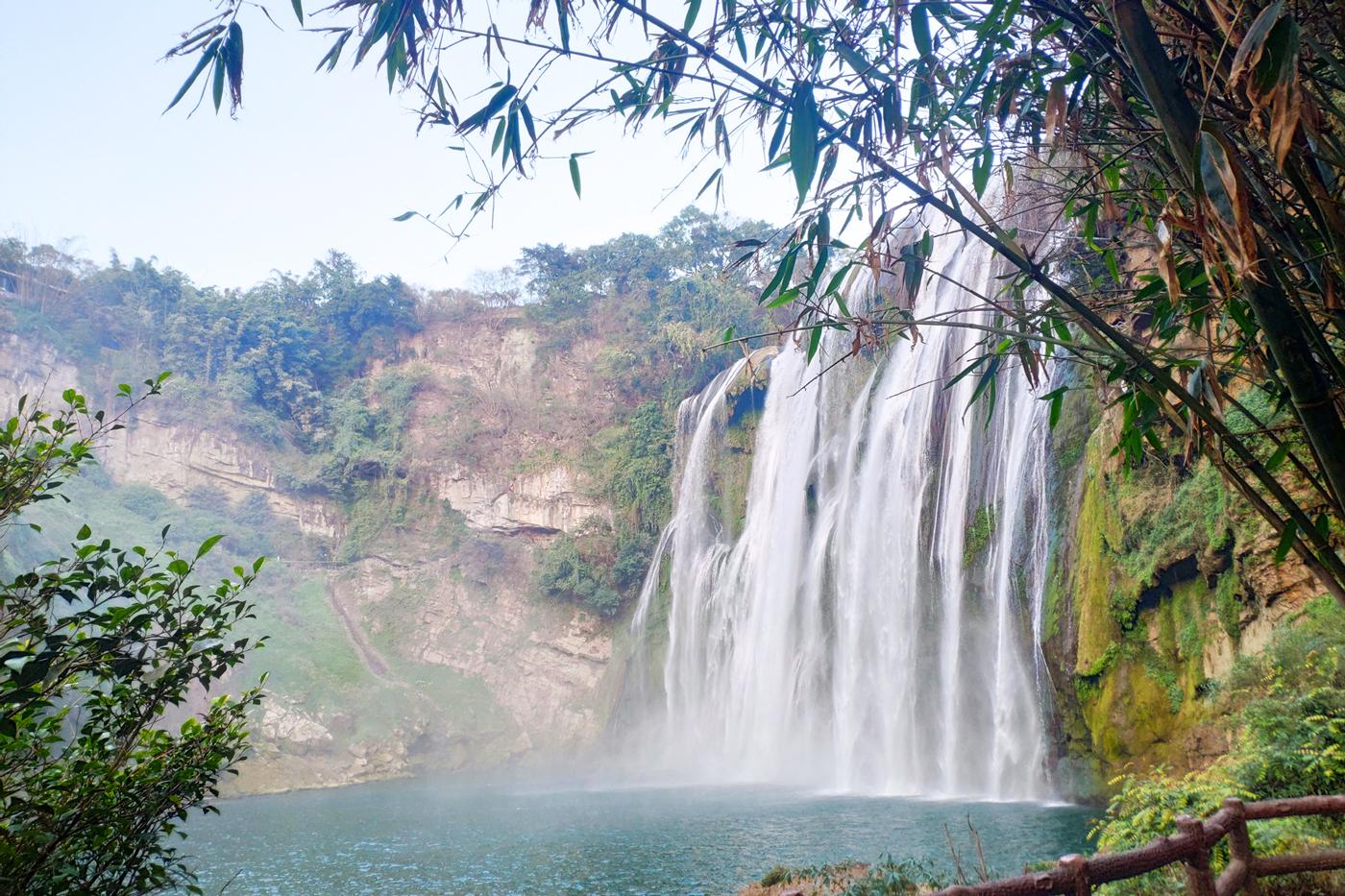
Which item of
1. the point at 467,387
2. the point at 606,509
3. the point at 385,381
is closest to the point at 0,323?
the point at 385,381

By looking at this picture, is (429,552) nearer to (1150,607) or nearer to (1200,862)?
(1150,607)

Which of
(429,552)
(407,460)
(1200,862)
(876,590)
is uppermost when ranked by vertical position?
(407,460)

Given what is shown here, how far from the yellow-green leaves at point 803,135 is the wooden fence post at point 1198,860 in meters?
2.75

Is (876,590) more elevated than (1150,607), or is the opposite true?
(1150,607)

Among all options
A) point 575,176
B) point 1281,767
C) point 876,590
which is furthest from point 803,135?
point 876,590

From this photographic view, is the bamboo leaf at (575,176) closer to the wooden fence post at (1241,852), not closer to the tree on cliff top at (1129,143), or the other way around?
the tree on cliff top at (1129,143)

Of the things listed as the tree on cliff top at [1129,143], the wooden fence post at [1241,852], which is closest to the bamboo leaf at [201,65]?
the tree on cliff top at [1129,143]

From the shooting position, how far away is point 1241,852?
3104mm

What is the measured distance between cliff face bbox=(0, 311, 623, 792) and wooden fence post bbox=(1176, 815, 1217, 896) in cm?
2322

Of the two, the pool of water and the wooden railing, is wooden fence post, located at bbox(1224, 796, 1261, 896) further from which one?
the pool of water

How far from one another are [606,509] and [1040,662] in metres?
18.3

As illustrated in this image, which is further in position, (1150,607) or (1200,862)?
(1150,607)

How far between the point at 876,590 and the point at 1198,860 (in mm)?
12059

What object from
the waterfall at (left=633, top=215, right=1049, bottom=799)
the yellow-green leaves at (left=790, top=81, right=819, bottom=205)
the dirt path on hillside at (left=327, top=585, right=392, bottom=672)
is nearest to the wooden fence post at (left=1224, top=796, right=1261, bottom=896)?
the yellow-green leaves at (left=790, top=81, right=819, bottom=205)
